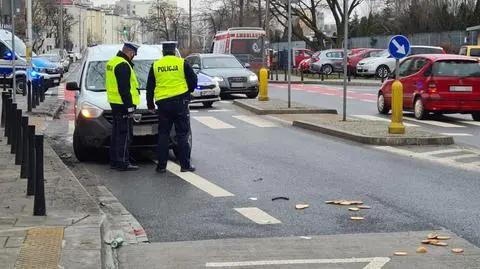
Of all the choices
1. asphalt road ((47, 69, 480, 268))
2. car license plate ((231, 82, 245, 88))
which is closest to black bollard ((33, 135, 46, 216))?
asphalt road ((47, 69, 480, 268))

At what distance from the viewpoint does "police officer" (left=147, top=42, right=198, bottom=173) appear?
10133 mm

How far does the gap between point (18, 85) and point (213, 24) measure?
49.8m

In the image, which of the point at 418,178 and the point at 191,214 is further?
the point at 418,178

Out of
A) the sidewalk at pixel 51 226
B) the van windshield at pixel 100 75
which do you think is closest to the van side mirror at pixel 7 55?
the van windshield at pixel 100 75

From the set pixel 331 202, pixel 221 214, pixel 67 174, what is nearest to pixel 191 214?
pixel 221 214

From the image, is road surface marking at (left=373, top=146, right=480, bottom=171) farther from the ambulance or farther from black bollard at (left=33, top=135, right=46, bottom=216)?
the ambulance

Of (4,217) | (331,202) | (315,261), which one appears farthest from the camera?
(331,202)

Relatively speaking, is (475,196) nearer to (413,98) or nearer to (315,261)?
(315,261)

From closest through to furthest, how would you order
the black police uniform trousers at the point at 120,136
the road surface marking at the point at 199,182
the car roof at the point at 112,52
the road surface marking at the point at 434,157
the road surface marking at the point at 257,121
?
the road surface marking at the point at 199,182
the black police uniform trousers at the point at 120,136
the road surface marking at the point at 434,157
the car roof at the point at 112,52
the road surface marking at the point at 257,121

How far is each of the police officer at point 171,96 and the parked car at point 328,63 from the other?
114 feet

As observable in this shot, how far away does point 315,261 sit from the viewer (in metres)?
5.79

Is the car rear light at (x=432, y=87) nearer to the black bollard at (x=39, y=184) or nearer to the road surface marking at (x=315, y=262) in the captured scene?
the road surface marking at (x=315, y=262)

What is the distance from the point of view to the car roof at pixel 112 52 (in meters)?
12.3

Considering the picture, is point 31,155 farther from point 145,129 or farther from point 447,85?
point 447,85
